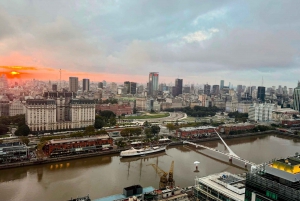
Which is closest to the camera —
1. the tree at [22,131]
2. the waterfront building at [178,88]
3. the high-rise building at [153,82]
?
the tree at [22,131]

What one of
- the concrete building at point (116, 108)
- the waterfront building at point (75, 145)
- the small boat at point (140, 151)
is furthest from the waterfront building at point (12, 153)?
the concrete building at point (116, 108)

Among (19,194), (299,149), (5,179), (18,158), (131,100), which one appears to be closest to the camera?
(19,194)

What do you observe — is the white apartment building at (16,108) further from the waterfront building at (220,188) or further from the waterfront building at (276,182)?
the waterfront building at (276,182)

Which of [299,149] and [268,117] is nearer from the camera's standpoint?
[299,149]

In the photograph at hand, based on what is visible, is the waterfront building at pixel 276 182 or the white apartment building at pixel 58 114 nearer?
the waterfront building at pixel 276 182

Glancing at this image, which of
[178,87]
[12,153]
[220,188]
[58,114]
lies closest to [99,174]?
[12,153]

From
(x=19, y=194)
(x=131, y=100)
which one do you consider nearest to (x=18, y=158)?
(x=19, y=194)

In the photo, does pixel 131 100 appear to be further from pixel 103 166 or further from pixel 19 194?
pixel 19 194
